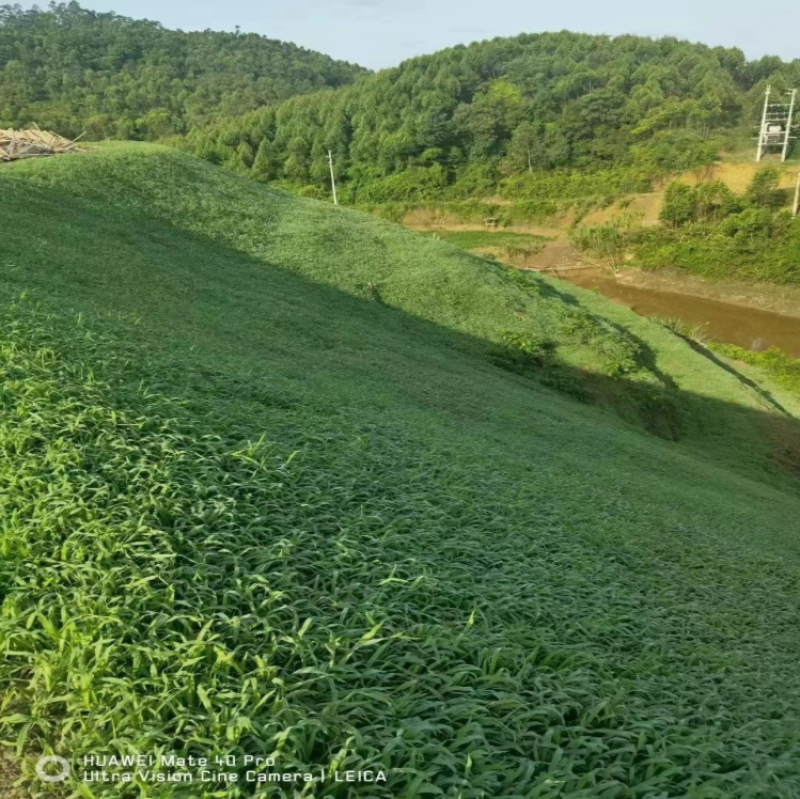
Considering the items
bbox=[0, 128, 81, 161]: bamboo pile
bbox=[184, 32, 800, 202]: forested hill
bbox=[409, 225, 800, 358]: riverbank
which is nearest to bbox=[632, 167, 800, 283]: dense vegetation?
bbox=[409, 225, 800, 358]: riverbank

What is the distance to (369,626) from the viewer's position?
3.07m

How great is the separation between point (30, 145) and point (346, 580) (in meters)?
19.5

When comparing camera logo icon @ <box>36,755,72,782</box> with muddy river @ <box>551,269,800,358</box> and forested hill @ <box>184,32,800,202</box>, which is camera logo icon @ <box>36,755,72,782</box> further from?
forested hill @ <box>184,32,800,202</box>

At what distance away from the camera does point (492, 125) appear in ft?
188

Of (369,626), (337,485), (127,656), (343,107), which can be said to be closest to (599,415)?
(337,485)

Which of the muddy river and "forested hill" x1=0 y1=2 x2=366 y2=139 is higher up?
"forested hill" x1=0 y1=2 x2=366 y2=139

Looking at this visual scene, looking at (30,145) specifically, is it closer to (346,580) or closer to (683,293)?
(346,580)

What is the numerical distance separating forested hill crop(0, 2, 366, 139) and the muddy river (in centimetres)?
4123

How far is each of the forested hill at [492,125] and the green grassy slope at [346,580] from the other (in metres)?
46.8

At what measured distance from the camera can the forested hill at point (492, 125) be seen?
173 ft

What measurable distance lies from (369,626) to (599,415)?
11.4m

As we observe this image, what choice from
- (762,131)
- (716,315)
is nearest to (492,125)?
(762,131)

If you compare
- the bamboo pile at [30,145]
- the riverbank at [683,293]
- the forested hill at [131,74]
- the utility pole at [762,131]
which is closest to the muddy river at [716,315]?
the riverbank at [683,293]

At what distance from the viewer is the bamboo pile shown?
17197 mm
